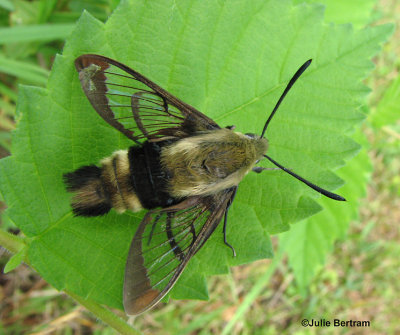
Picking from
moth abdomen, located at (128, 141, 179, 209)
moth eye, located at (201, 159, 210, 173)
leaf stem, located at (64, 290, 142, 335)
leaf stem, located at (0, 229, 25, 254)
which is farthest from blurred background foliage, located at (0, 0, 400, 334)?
moth eye, located at (201, 159, 210, 173)

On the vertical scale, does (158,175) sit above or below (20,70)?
below

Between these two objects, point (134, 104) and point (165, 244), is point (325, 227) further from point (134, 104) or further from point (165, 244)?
point (134, 104)

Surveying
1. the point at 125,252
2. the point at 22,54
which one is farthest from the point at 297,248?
the point at 22,54

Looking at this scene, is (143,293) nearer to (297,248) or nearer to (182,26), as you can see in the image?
(182,26)

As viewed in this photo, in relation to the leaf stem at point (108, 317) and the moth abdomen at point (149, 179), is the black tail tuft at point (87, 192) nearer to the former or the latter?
the moth abdomen at point (149, 179)

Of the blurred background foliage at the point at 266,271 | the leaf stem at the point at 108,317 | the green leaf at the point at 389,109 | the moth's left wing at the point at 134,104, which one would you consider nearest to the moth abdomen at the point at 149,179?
the moth's left wing at the point at 134,104

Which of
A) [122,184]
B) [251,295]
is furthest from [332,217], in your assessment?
[122,184]

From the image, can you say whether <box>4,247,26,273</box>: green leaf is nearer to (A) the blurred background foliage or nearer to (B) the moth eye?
(A) the blurred background foliage
